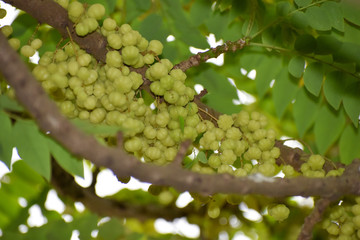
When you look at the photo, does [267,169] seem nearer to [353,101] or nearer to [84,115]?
[353,101]

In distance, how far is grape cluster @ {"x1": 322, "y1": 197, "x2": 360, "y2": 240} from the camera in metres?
2.17

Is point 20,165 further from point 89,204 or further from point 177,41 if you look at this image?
point 177,41

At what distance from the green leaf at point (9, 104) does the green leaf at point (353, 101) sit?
1.58 m

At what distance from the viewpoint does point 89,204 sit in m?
3.08

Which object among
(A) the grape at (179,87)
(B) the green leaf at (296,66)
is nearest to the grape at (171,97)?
(A) the grape at (179,87)

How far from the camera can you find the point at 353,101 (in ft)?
8.05

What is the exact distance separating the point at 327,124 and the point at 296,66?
0.45 metres

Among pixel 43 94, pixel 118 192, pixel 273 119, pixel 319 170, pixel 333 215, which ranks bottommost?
pixel 118 192

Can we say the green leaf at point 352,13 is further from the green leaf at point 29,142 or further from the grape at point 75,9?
the green leaf at point 29,142

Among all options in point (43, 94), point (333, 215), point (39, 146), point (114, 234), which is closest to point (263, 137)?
point (333, 215)

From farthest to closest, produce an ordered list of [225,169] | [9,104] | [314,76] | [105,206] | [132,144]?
1. [105,206]
2. [314,76]
3. [225,169]
4. [132,144]
5. [9,104]

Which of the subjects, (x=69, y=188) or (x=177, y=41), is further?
(x=69, y=188)

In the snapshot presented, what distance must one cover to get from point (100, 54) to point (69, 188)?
1206 mm

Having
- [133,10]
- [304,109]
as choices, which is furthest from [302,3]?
[133,10]
